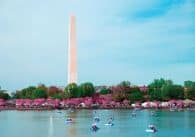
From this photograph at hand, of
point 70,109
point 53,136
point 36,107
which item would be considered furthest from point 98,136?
point 36,107

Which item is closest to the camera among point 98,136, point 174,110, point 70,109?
point 98,136

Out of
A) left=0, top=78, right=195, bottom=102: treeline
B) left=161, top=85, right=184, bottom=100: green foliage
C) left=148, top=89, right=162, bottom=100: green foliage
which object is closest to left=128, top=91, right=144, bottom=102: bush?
left=0, top=78, right=195, bottom=102: treeline

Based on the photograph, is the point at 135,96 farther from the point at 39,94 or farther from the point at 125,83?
the point at 39,94

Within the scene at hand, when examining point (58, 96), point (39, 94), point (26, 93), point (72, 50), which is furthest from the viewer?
point (26, 93)

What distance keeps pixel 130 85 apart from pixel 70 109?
17420 millimetres

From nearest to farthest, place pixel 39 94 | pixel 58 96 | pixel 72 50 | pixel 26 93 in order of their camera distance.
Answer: pixel 72 50 → pixel 58 96 → pixel 39 94 → pixel 26 93

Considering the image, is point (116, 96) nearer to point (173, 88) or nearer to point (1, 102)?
point (173, 88)

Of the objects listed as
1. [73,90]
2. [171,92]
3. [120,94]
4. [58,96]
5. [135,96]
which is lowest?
[135,96]

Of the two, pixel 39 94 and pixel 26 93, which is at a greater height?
pixel 26 93

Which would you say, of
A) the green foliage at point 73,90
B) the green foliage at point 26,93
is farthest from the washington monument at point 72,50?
the green foliage at point 26,93

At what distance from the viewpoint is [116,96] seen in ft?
398

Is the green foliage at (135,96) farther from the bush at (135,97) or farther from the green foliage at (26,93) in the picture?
the green foliage at (26,93)

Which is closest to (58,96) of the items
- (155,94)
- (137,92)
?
(137,92)

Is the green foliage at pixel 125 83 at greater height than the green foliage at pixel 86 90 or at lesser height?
greater
